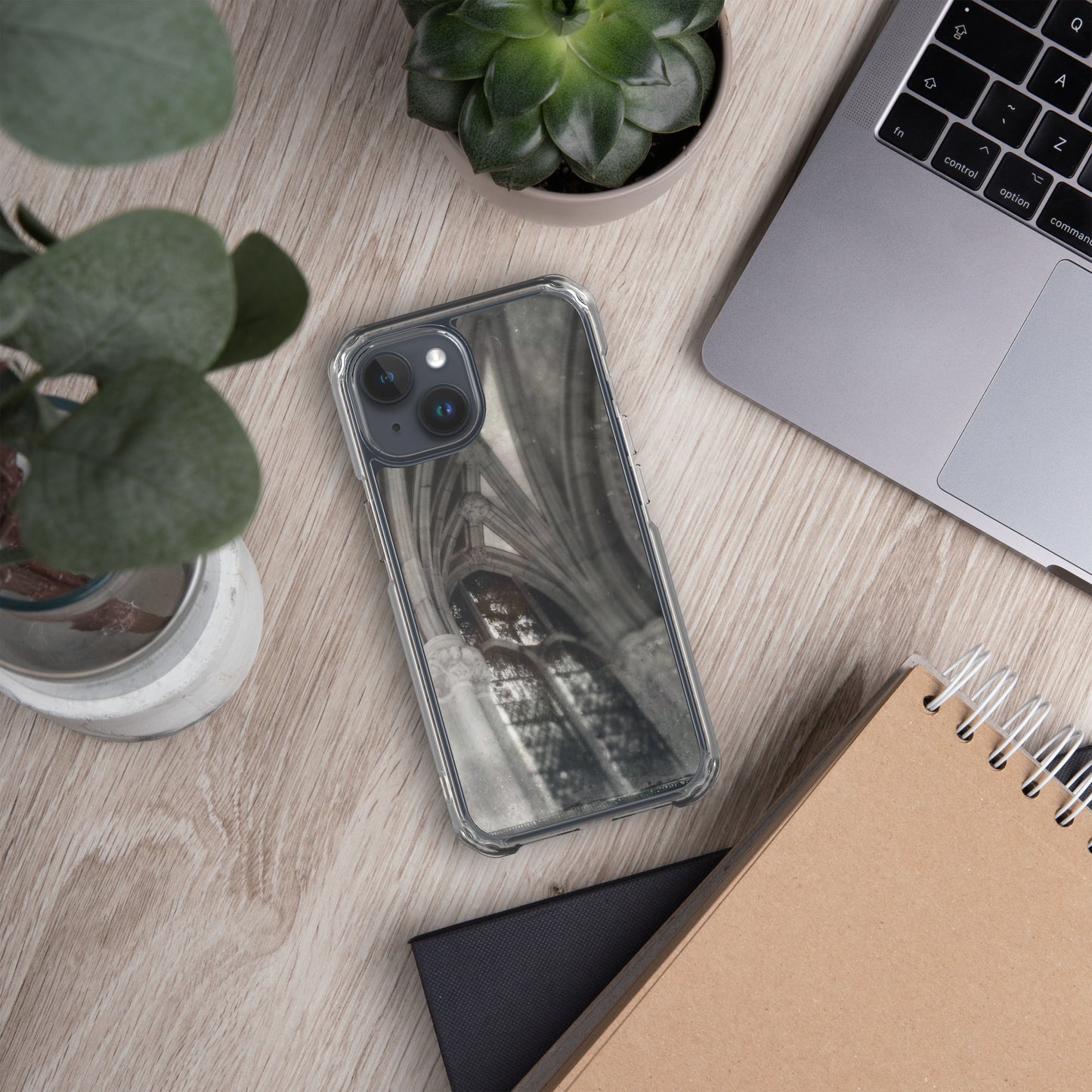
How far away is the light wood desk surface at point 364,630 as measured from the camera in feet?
1.53

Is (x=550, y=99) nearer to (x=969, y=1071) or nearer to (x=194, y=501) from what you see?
(x=194, y=501)

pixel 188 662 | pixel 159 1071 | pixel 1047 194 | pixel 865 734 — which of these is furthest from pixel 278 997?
pixel 1047 194

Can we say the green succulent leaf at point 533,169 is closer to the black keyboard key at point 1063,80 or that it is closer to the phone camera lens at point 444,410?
the phone camera lens at point 444,410

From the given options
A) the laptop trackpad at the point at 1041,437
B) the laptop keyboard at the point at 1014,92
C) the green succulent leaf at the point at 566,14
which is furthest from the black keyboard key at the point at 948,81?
the green succulent leaf at the point at 566,14

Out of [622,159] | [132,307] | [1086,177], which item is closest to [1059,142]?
[1086,177]

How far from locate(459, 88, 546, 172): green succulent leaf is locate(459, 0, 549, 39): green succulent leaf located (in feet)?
0.08

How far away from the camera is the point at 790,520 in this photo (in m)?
0.49

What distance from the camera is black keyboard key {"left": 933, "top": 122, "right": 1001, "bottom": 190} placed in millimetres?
463

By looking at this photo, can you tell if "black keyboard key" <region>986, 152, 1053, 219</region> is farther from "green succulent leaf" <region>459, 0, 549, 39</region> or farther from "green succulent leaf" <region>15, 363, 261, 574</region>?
"green succulent leaf" <region>15, 363, 261, 574</region>

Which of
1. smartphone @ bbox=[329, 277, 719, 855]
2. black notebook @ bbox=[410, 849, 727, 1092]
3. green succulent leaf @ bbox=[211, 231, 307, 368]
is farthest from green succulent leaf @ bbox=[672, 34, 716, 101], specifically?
black notebook @ bbox=[410, 849, 727, 1092]

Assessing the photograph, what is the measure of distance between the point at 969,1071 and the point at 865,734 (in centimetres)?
17

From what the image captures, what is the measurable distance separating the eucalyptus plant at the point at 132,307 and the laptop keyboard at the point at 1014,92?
1.31 ft

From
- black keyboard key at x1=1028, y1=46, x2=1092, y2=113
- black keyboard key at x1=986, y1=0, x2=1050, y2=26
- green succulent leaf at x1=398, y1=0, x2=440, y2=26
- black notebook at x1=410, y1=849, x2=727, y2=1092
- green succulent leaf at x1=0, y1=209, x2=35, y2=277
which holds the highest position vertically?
black keyboard key at x1=986, y1=0, x2=1050, y2=26

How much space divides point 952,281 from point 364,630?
1.15ft
